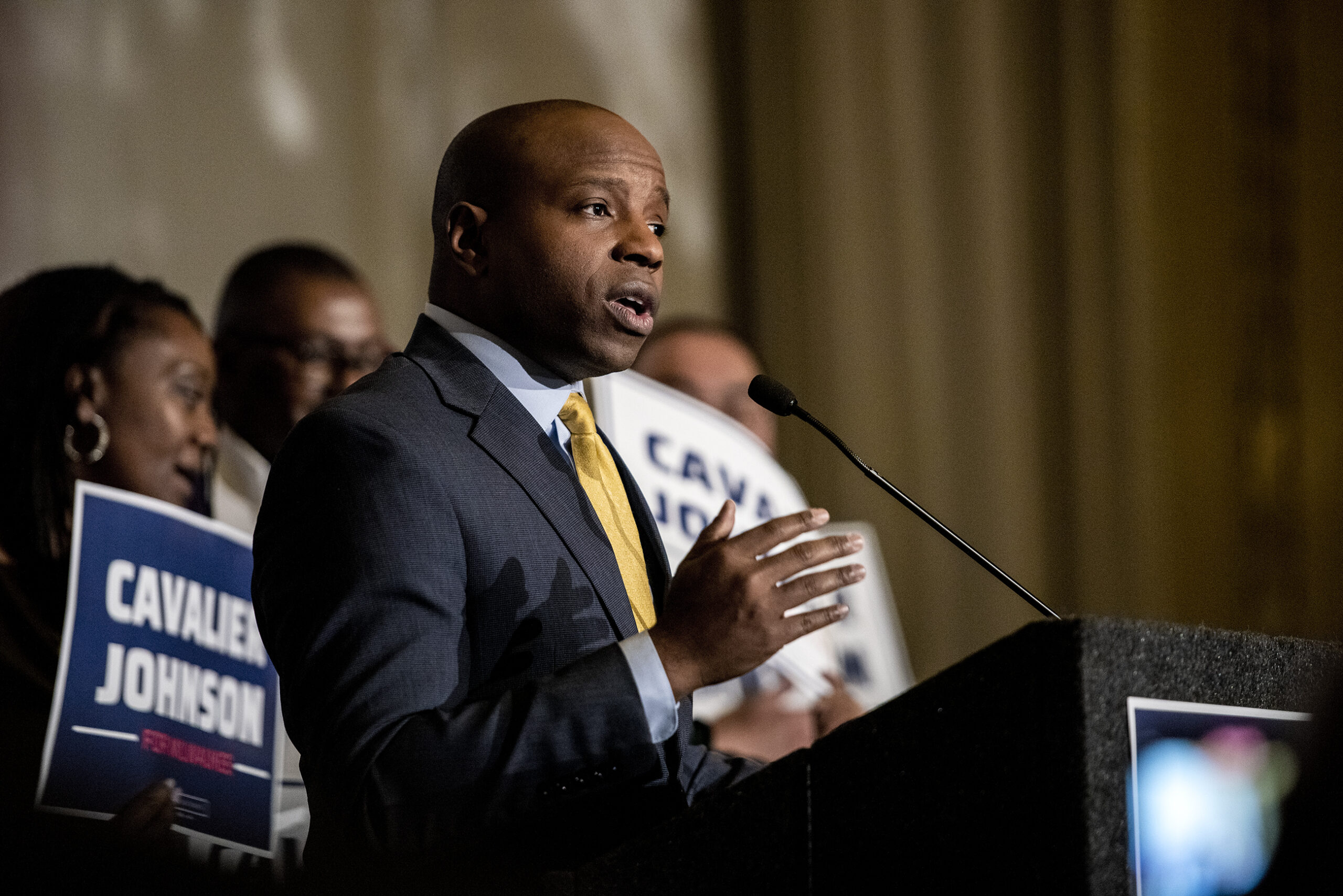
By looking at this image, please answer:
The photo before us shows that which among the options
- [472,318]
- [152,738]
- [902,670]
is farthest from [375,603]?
[902,670]

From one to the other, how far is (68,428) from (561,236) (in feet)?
4.54

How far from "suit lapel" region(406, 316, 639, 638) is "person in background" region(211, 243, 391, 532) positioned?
5.15 feet

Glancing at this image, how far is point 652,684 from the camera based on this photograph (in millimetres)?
1445

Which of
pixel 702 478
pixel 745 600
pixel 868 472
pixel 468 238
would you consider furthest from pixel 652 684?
pixel 702 478

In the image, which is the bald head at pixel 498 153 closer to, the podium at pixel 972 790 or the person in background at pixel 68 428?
the podium at pixel 972 790

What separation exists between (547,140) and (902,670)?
2.56m

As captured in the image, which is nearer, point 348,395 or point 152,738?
point 348,395

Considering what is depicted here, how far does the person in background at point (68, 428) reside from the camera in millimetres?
2523

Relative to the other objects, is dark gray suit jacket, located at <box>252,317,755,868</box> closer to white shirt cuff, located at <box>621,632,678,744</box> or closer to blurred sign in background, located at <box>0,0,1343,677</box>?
white shirt cuff, located at <box>621,632,678,744</box>

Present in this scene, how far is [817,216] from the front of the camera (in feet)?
18.2

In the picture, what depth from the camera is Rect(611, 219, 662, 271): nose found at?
176 cm

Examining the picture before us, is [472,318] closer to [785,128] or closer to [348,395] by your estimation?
[348,395]

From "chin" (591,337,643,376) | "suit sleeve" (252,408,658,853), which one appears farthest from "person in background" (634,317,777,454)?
"suit sleeve" (252,408,658,853)

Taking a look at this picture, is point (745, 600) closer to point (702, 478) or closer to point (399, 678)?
point (399, 678)
